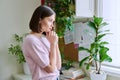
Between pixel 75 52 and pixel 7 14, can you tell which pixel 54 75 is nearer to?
pixel 75 52

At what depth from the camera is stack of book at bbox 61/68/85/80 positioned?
221cm

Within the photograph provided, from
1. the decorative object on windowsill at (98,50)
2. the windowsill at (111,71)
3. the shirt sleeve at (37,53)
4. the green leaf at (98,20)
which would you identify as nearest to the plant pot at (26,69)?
the decorative object on windowsill at (98,50)

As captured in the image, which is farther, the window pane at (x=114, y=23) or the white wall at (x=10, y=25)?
the white wall at (x=10, y=25)

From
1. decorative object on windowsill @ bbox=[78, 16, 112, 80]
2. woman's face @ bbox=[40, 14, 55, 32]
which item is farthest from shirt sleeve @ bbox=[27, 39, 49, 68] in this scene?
decorative object on windowsill @ bbox=[78, 16, 112, 80]

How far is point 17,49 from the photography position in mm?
2402

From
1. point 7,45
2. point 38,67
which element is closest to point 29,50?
point 38,67

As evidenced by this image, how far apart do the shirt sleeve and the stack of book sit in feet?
2.96

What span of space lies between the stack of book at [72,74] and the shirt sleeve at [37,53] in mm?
902

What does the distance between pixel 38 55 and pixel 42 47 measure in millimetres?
67

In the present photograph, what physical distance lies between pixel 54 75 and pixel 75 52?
1036mm

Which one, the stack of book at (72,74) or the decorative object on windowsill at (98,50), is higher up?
the decorative object on windowsill at (98,50)

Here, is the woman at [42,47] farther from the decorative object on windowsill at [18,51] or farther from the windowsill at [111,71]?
the decorative object on windowsill at [18,51]

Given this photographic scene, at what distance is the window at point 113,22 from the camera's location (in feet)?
7.17

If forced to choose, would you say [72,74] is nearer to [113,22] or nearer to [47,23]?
[113,22]
